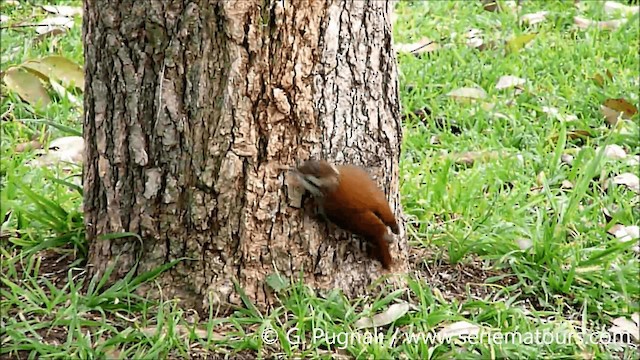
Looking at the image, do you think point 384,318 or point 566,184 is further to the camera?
point 566,184

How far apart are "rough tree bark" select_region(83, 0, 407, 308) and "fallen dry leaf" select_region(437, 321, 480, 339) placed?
0.85 ft

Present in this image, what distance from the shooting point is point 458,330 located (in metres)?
2.40

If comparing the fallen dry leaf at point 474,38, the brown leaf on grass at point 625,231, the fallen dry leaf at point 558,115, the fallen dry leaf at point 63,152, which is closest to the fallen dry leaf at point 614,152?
the fallen dry leaf at point 558,115

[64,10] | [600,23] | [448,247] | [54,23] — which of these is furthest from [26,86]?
[600,23]

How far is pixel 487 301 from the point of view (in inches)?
101

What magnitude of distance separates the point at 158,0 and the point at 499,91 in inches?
81.9

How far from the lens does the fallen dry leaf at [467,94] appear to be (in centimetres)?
387

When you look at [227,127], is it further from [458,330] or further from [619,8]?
[619,8]

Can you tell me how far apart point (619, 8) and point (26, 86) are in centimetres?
279

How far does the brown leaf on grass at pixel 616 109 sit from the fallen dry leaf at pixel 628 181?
0.46 meters

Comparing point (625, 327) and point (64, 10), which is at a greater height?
point (64, 10)

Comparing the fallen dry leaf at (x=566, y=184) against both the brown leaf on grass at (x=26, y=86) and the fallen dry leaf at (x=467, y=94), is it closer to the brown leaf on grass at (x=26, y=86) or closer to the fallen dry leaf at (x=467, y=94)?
→ the fallen dry leaf at (x=467, y=94)

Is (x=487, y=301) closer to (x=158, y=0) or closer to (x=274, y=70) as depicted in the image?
(x=274, y=70)

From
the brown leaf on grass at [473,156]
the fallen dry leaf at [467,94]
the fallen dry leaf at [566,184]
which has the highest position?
the fallen dry leaf at [467,94]
